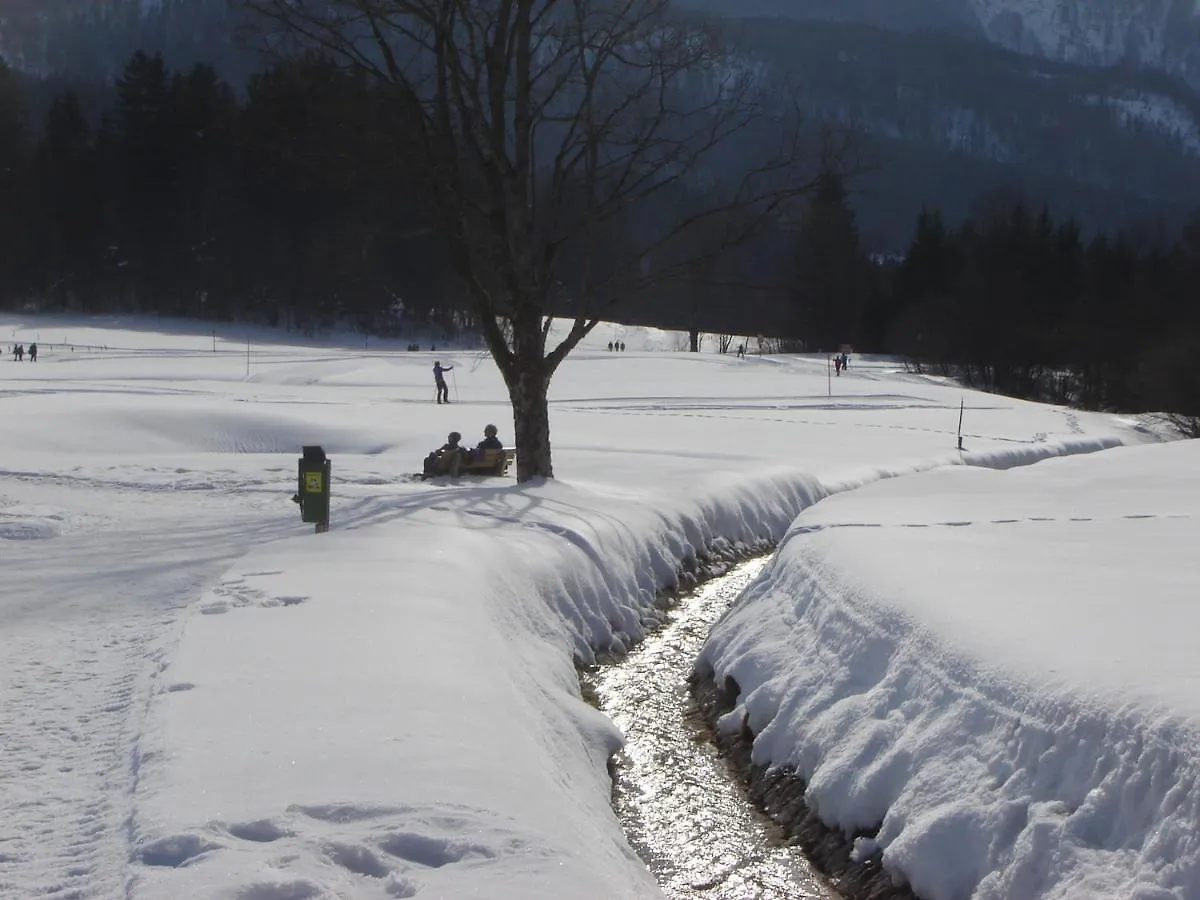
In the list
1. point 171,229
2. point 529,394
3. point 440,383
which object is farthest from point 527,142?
point 171,229

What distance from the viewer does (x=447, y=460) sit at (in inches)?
769

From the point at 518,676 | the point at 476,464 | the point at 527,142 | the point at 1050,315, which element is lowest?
the point at 518,676

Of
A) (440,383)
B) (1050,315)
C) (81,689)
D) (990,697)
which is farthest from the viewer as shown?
(1050,315)

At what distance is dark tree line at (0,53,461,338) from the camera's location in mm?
79625

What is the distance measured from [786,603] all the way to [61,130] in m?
84.0

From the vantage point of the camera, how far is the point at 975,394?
52219 millimetres

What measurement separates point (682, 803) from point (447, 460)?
11.3m

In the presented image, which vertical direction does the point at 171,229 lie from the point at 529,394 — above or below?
above

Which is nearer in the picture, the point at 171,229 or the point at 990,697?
the point at 990,697

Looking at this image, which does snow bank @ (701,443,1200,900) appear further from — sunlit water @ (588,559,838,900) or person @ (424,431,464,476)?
person @ (424,431,464,476)

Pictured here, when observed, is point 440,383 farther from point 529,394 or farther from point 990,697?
point 990,697

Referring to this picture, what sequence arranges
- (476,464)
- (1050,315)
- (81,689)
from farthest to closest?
(1050,315)
(476,464)
(81,689)

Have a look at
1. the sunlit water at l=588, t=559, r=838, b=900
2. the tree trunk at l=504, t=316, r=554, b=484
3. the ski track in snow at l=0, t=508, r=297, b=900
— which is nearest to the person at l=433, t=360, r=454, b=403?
the tree trunk at l=504, t=316, r=554, b=484

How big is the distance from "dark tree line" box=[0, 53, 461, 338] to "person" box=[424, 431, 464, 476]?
58894 mm
